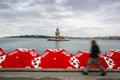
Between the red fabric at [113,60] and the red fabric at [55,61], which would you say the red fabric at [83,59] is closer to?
the red fabric at [55,61]

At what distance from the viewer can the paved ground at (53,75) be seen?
1115 centimetres

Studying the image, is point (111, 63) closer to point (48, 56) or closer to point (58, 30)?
point (48, 56)

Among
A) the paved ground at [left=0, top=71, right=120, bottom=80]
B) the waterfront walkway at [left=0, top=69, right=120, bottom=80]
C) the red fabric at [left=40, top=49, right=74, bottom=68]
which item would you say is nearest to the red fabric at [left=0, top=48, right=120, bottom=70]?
the red fabric at [left=40, top=49, right=74, bottom=68]

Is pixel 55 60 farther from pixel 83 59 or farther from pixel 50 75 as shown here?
pixel 50 75

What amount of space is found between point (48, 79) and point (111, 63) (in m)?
5.87

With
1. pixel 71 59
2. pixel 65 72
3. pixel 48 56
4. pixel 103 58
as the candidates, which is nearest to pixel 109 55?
pixel 103 58

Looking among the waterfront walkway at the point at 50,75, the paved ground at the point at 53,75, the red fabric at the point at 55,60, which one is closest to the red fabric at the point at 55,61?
the red fabric at the point at 55,60

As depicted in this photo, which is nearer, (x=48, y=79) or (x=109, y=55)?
(x=48, y=79)

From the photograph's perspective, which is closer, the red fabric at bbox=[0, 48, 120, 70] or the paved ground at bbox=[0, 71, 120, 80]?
the paved ground at bbox=[0, 71, 120, 80]

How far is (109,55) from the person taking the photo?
54.6ft

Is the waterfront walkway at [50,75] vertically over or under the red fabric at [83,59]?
under

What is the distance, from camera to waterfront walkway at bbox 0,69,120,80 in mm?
11172

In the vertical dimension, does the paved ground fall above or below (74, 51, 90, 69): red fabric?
below

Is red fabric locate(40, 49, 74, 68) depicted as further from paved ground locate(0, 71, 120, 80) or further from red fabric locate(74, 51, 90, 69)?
paved ground locate(0, 71, 120, 80)
